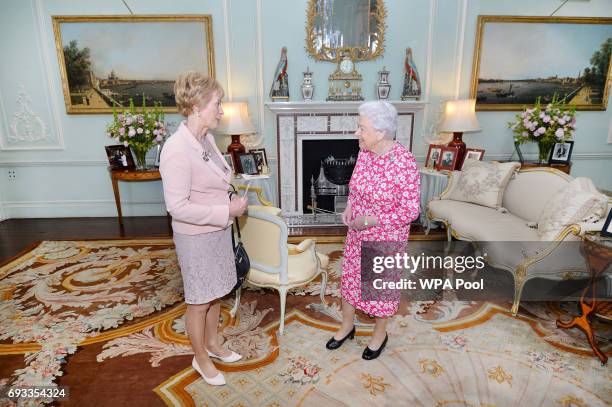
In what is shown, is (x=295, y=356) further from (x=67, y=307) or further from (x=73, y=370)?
(x=67, y=307)

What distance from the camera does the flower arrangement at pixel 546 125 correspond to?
4.39m

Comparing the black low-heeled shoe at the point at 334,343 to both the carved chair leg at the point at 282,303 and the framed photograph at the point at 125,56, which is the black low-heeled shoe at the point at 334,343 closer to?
the carved chair leg at the point at 282,303

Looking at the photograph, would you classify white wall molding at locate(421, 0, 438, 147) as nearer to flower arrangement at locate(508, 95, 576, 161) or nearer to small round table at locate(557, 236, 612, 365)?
flower arrangement at locate(508, 95, 576, 161)

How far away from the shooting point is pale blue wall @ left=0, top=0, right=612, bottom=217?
4.70 meters

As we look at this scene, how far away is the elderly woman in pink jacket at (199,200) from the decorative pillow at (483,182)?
293cm

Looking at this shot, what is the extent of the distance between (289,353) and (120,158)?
3.52 metres

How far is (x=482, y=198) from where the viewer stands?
12.6 ft

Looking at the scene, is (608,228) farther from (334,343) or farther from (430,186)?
(430,186)

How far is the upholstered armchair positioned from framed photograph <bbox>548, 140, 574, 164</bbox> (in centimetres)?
391

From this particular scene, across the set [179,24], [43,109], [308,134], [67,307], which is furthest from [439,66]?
[43,109]

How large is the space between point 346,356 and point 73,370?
1697mm

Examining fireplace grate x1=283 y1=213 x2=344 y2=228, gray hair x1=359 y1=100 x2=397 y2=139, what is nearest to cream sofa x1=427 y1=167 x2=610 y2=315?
fireplace grate x1=283 y1=213 x2=344 y2=228

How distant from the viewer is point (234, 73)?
4859mm

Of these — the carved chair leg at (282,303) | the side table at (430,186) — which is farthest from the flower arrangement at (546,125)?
the carved chair leg at (282,303)
